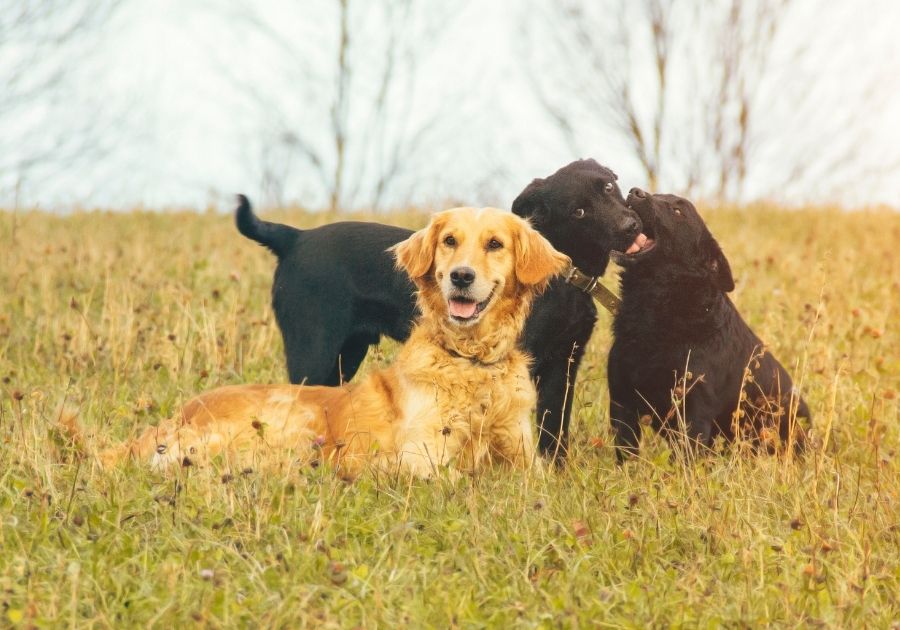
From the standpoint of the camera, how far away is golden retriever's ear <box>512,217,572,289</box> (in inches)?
174

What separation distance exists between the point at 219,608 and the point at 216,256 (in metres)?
7.63

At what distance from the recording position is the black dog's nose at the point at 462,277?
4207 millimetres

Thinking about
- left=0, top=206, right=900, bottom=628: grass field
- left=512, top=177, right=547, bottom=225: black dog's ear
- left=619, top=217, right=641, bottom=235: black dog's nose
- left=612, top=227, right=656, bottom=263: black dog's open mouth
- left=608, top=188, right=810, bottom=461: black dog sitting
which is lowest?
left=0, top=206, right=900, bottom=628: grass field

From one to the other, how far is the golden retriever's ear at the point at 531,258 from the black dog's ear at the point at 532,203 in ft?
3.05

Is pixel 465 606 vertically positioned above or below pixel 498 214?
below

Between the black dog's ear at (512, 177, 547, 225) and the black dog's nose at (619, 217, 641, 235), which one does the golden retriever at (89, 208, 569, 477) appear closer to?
the black dog's nose at (619, 217, 641, 235)

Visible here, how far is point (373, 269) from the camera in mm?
5332

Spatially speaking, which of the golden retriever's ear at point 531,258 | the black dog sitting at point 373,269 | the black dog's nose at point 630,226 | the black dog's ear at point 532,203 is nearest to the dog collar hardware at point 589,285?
the black dog sitting at point 373,269

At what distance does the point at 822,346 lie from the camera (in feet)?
21.3

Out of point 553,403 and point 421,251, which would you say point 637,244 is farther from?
point 421,251

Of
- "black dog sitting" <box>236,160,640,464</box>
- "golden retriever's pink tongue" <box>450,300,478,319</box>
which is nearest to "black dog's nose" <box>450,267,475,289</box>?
"golden retriever's pink tongue" <box>450,300,478,319</box>

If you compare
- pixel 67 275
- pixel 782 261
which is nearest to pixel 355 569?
pixel 67 275

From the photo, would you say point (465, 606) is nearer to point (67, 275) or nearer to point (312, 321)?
point (312, 321)

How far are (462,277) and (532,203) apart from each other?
1412 mm
